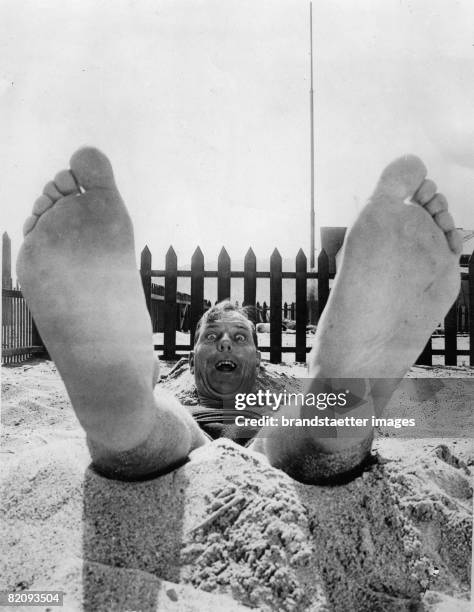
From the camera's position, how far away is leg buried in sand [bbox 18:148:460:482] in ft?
1.73

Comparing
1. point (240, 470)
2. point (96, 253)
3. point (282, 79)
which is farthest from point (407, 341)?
point (282, 79)

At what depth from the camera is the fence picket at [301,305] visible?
211 cm

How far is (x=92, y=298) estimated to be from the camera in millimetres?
553

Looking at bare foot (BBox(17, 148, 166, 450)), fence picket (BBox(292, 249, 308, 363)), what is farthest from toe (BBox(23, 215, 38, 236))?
fence picket (BBox(292, 249, 308, 363))

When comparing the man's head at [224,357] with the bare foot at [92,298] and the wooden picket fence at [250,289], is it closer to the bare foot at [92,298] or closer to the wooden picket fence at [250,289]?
the bare foot at [92,298]

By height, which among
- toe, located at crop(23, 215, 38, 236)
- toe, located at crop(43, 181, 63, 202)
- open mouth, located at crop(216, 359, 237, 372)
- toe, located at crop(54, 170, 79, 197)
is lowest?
open mouth, located at crop(216, 359, 237, 372)

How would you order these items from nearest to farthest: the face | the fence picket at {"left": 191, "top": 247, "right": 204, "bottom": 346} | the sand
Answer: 1. the sand
2. the face
3. the fence picket at {"left": 191, "top": 247, "right": 204, "bottom": 346}

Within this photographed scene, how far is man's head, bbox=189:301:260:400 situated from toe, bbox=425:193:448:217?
464mm

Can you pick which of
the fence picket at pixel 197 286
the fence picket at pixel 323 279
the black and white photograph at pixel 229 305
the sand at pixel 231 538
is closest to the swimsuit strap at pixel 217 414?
the black and white photograph at pixel 229 305

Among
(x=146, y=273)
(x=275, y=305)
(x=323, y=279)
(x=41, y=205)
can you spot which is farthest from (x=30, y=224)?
(x=323, y=279)

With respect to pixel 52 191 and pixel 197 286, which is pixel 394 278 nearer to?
pixel 52 191

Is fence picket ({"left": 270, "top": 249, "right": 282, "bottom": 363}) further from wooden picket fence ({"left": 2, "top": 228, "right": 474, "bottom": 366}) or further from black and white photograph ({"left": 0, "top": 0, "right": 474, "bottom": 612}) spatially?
black and white photograph ({"left": 0, "top": 0, "right": 474, "bottom": 612})

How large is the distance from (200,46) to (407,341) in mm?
605

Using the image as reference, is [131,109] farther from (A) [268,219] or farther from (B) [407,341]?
(B) [407,341]
